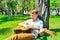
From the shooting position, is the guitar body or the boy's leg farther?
the guitar body

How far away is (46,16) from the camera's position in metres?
9.41

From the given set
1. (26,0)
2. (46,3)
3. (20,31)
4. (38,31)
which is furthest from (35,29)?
(26,0)

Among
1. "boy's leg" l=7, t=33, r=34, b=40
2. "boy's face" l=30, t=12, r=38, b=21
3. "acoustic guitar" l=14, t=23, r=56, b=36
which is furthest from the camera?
"boy's face" l=30, t=12, r=38, b=21

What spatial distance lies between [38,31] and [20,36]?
719 millimetres

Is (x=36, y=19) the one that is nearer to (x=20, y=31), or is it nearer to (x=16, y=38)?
(x=20, y=31)

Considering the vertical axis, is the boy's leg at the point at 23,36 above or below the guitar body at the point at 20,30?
below

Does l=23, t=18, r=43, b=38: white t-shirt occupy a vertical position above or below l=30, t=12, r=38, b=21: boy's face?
below

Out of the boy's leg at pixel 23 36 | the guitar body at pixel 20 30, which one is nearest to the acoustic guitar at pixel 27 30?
the guitar body at pixel 20 30

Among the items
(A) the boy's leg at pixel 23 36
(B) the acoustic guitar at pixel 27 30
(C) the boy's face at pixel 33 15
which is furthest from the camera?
(C) the boy's face at pixel 33 15

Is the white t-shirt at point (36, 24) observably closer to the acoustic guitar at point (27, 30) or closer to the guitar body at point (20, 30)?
the acoustic guitar at point (27, 30)

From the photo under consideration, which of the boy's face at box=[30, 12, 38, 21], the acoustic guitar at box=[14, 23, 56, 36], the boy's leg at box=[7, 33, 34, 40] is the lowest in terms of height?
the boy's leg at box=[7, 33, 34, 40]

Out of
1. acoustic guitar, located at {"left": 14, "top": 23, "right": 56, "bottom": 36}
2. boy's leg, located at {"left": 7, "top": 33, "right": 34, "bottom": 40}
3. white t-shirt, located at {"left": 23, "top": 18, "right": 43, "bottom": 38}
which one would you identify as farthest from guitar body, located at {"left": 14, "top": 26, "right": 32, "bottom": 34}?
white t-shirt, located at {"left": 23, "top": 18, "right": 43, "bottom": 38}

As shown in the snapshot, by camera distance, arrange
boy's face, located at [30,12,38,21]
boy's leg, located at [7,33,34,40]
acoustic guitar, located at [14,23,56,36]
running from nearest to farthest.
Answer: boy's leg, located at [7,33,34,40] → acoustic guitar, located at [14,23,56,36] → boy's face, located at [30,12,38,21]

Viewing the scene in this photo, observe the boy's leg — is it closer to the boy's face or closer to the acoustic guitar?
the acoustic guitar
